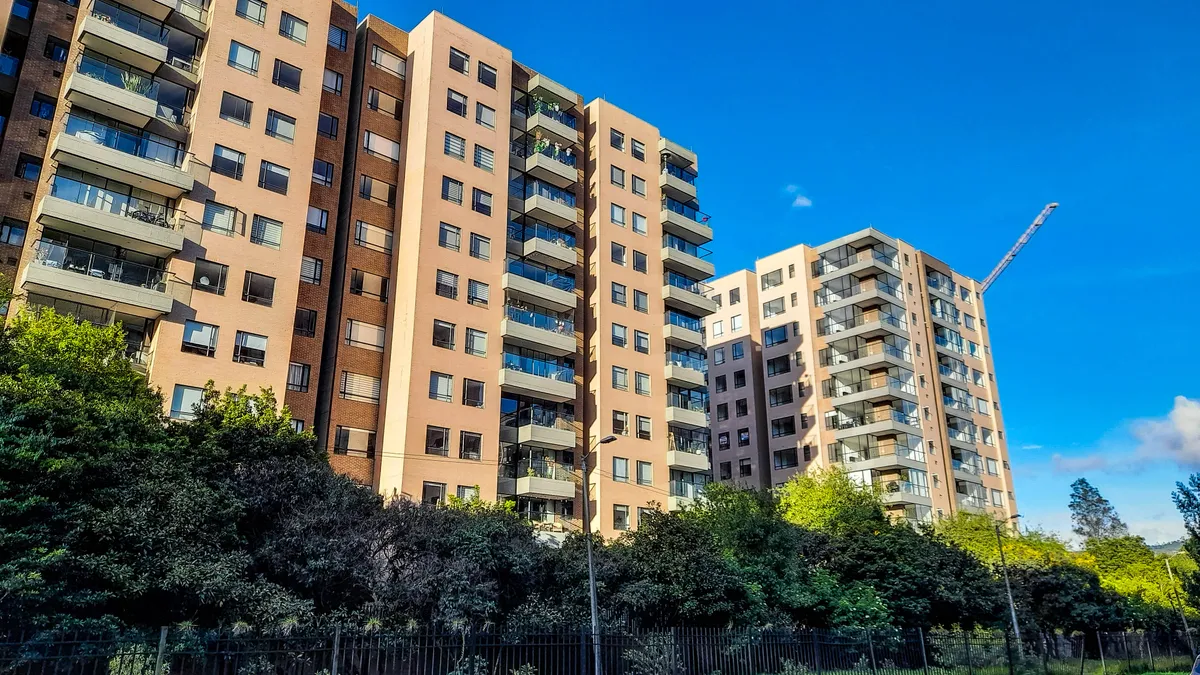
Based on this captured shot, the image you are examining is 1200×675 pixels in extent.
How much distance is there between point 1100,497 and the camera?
125 meters

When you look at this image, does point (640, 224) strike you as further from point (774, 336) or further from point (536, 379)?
point (774, 336)

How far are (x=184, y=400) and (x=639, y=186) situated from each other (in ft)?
120

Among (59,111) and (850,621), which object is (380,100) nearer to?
(59,111)

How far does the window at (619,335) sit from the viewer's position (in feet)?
191

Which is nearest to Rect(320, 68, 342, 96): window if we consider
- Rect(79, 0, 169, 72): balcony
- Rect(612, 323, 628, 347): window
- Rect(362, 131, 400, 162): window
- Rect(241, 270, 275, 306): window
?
Rect(362, 131, 400, 162): window

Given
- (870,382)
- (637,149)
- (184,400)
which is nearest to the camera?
(184,400)

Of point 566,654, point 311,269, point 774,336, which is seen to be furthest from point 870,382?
point 566,654

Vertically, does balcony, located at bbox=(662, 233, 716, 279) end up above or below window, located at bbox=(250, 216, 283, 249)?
above

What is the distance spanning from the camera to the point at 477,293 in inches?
2002

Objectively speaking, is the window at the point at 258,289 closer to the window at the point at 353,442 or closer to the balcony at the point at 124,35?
the window at the point at 353,442

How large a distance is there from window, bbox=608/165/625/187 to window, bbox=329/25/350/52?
20255 mm

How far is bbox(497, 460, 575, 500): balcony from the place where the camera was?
159 feet

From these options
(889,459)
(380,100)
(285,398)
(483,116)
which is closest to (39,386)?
(285,398)

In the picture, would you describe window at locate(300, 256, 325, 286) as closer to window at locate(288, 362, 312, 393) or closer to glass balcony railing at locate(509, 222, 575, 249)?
window at locate(288, 362, 312, 393)
